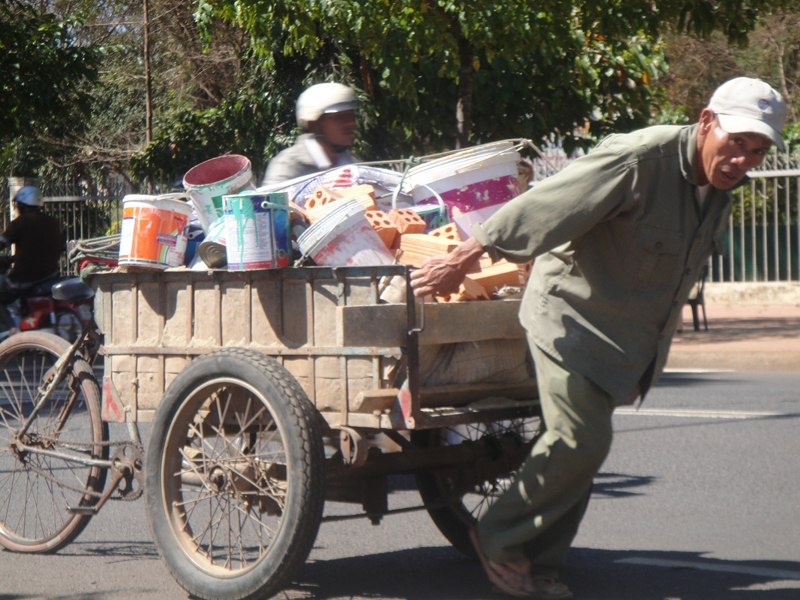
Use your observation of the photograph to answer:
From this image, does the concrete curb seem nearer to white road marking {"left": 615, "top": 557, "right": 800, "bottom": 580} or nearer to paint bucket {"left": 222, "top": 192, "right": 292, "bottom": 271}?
white road marking {"left": 615, "top": 557, "right": 800, "bottom": 580}

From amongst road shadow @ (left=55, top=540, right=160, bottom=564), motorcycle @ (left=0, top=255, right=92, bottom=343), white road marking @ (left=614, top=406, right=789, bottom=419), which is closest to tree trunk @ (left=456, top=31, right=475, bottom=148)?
white road marking @ (left=614, top=406, right=789, bottom=419)

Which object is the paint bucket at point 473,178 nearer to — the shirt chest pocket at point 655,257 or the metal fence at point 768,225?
the shirt chest pocket at point 655,257

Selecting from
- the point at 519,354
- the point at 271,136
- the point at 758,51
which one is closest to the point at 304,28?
the point at 271,136

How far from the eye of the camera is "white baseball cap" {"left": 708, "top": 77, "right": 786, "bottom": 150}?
9.74 feet

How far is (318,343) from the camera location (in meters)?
3.33

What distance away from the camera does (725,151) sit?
3047 mm

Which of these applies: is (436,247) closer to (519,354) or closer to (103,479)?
(519,354)

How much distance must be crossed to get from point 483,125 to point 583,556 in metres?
8.12

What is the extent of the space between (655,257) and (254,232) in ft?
4.20

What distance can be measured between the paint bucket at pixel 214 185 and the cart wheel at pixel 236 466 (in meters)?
0.66

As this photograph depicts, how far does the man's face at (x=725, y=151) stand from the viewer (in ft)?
9.89

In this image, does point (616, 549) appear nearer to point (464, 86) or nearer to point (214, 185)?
point (214, 185)

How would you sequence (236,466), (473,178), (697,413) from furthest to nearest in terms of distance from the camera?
(697,413)
(473,178)
(236,466)

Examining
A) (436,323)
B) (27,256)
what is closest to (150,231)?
(436,323)
